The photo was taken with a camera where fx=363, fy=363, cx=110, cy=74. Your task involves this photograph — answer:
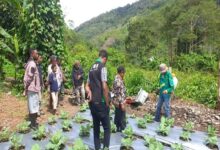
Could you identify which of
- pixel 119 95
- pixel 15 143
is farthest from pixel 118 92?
pixel 15 143

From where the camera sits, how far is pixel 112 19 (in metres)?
167

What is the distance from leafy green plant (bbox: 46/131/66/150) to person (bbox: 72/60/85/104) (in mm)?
4183

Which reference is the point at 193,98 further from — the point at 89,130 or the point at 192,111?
the point at 89,130

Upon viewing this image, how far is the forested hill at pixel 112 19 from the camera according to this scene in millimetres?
152600

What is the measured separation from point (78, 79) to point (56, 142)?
4.41m

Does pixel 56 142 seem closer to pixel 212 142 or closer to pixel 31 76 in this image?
pixel 31 76

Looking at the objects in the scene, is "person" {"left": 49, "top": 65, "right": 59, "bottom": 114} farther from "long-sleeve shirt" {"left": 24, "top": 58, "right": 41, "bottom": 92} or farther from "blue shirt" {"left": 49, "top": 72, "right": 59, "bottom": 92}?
"long-sleeve shirt" {"left": 24, "top": 58, "right": 41, "bottom": 92}

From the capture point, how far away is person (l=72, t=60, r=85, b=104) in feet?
34.3

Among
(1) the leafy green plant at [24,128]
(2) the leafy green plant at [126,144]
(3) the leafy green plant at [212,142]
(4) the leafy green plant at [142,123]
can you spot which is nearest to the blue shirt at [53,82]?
(1) the leafy green plant at [24,128]

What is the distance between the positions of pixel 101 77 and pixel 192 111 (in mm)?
5286

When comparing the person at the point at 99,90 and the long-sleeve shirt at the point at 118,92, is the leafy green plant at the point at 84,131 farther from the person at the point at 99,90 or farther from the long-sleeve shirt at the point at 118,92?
the person at the point at 99,90

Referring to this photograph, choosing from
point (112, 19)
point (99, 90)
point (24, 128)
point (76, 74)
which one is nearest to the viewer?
point (99, 90)

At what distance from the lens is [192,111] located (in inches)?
403

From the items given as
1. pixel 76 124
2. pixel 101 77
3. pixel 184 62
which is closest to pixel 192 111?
pixel 76 124
